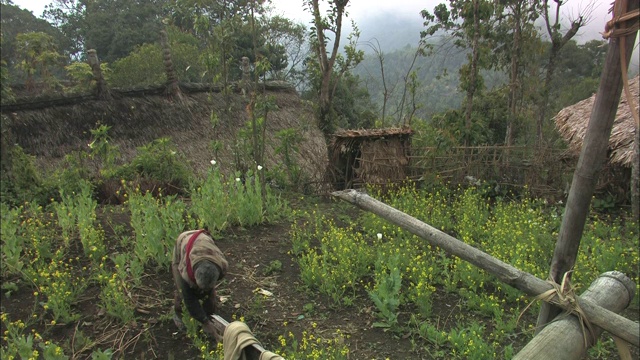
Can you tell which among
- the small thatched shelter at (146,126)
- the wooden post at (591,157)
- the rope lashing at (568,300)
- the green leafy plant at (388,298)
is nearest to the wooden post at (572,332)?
the rope lashing at (568,300)

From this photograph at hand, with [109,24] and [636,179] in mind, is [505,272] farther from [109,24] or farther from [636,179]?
[109,24]

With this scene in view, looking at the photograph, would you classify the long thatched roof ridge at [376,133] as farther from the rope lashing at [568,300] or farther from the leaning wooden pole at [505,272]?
the rope lashing at [568,300]

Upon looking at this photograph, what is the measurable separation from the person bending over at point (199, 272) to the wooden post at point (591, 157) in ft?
7.62

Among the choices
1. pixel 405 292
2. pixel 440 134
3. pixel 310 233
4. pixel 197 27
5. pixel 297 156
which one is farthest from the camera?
pixel 297 156

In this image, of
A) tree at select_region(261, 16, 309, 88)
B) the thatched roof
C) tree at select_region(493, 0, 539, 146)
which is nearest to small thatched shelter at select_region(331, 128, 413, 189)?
tree at select_region(493, 0, 539, 146)

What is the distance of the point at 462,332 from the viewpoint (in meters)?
3.61

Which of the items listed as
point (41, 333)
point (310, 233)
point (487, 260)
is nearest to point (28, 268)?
point (41, 333)

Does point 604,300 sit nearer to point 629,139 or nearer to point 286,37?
point 629,139

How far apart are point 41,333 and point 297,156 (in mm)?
7315

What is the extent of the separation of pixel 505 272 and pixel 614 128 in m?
7.12

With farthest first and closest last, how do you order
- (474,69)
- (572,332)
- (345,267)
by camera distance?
(474,69) → (345,267) → (572,332)

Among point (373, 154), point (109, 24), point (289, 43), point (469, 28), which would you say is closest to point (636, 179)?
point (373, 154)

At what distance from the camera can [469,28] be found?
31.3ft

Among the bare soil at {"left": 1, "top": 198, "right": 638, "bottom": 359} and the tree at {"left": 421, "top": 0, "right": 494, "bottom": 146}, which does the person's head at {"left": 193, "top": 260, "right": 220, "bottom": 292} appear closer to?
the bare soil at {"left": 1, "top": 198, "right": 638, "bottom": 359}
